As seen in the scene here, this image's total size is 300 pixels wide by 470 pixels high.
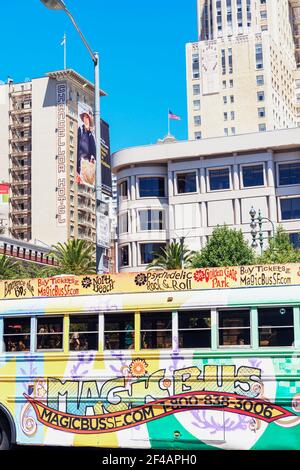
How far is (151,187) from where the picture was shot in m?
69.9

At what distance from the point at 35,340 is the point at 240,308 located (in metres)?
3.66

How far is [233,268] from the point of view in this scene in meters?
11.1

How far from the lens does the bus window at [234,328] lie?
34.8 feet

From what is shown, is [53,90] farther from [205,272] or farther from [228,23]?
[205,272]

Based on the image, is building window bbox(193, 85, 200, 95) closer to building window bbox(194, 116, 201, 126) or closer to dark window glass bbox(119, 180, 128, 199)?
building window bbox(194, 116, 201, 126)

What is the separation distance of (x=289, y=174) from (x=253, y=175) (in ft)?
11.6

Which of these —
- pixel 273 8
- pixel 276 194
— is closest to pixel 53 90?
pixel 273 8

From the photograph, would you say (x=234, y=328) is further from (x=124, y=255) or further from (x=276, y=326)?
(x=124, y=255)

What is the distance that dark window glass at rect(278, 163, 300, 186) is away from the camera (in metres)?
65.2

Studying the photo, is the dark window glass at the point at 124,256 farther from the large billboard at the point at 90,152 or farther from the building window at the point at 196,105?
the building window at the point at 196,105

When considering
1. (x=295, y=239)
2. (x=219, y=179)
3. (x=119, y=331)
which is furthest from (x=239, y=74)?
(x=119, y=331)

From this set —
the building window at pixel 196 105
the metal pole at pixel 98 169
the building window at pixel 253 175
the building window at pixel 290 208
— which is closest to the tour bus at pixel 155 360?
the metal pole at pixel 98 169

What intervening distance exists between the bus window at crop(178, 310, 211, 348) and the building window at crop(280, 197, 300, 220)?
55.4m

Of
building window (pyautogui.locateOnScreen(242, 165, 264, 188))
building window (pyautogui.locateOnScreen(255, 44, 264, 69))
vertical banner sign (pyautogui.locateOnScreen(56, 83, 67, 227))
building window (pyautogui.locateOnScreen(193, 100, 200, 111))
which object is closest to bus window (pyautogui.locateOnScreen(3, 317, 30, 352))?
building window (pyautogui.locateOnScreen(242, 165, 264, 188))
